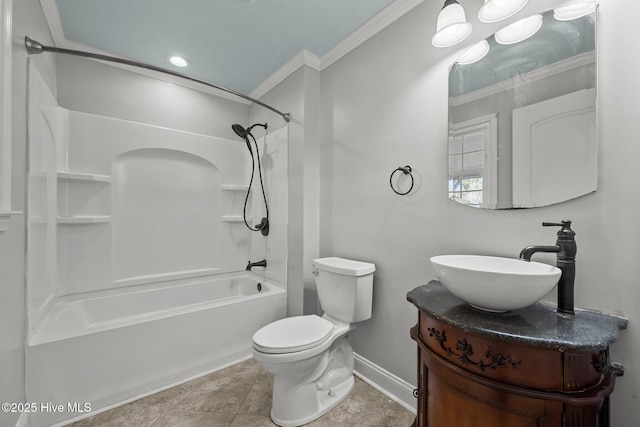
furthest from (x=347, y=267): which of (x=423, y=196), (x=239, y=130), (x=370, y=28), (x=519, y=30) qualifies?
(x=239, y=130)

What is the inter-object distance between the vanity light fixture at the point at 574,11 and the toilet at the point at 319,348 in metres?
1.48

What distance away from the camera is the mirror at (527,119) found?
100 cm

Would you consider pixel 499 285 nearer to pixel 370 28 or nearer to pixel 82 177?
pixel 370 28

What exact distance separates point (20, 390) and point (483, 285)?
2.20 m

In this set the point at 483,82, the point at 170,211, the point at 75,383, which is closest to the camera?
the point at 483,82

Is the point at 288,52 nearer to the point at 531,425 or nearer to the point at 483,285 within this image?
the point at 483,285

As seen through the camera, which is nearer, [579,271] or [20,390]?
[579,271]

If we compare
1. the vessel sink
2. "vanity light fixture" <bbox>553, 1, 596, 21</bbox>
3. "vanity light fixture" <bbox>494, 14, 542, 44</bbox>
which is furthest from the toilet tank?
"vanity light fixture" <bbox>553, 1, 596, 21</bbox>

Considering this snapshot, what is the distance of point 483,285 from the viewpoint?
0.84m

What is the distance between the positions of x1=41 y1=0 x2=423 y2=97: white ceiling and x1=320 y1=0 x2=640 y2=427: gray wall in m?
0.17

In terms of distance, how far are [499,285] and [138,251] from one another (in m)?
2.70

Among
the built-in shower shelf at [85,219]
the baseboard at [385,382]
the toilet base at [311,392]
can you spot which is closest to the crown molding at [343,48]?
the built-in shower shelf at [85,219]

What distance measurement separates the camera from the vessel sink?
78 cm

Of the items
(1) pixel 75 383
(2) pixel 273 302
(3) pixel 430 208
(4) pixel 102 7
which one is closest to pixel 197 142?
(4) pixel 102 7
